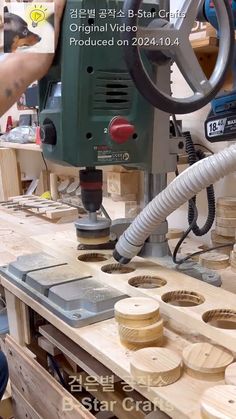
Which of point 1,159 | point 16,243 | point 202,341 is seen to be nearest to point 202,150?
point 16,243

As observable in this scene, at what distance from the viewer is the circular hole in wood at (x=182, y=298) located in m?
0.67

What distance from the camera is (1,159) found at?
194 cm

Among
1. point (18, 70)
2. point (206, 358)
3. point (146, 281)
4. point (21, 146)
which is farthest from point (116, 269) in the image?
point (21, 146)

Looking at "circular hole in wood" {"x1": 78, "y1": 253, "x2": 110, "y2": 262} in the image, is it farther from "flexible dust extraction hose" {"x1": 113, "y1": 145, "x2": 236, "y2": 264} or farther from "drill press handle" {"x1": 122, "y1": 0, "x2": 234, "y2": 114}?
"drill press handle" {"x1": 122, "y1": 0, "x2": 234, "y2": 114}

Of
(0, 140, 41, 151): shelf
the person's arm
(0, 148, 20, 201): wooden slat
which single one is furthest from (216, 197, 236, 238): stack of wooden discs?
(0, 148, 20, 201): wooden slat

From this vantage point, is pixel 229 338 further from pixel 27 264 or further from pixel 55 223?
pixel 55 223

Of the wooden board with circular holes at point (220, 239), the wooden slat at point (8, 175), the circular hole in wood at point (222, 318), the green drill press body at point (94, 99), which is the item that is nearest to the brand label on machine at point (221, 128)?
the green drill press body at point (94, 99)

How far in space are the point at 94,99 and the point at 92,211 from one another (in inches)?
9.1

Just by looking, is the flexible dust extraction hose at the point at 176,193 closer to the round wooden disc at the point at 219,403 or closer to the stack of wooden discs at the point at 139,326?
the stack of wooden discs at the point at 139,326

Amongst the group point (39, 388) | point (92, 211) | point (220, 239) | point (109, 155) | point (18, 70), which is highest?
point (18, 70)

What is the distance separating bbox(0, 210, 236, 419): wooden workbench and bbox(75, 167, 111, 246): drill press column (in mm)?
52

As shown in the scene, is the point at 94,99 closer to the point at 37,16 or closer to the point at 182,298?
the point at 37,16

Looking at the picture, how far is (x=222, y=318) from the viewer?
0.62m

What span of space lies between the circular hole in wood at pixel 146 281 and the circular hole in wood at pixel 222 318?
0.14 meters
